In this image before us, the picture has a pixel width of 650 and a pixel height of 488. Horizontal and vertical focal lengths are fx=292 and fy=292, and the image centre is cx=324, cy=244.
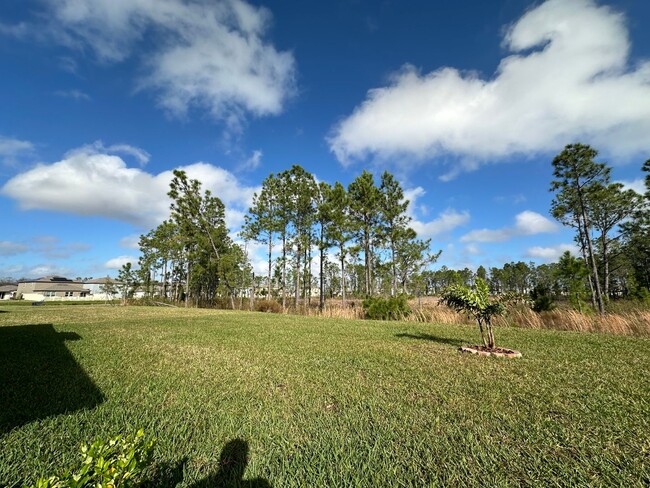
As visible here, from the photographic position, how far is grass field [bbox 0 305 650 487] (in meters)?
1.89

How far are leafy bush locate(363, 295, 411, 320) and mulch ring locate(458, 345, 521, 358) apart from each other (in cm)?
777

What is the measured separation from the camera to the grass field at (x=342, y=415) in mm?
1891

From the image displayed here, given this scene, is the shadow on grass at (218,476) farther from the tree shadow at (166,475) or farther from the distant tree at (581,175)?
the distant tree at (581,175)

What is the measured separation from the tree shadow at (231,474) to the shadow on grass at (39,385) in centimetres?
181

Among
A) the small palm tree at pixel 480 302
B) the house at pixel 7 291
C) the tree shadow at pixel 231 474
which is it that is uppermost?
the house at pixel 7 291

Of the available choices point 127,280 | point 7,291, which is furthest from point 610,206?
point 7,291

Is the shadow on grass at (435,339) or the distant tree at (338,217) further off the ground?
the distant tree at (338,217)

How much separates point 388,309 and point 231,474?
12.5 metres

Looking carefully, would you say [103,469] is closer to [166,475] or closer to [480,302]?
[166,475]

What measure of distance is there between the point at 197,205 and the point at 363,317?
66.4 ft

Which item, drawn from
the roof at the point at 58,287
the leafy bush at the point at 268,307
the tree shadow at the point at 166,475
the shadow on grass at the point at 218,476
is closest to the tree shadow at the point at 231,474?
the shadow on grass at the point at 218,476

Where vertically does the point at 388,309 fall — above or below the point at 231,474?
above

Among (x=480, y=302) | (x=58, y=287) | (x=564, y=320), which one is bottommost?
(x=564, y=320)

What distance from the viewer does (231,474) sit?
6.17ft
